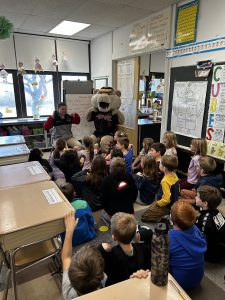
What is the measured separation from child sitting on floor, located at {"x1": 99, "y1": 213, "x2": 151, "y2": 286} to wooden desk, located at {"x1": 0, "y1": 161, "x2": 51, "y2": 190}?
62 centimetres

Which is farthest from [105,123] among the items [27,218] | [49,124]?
[27,218]

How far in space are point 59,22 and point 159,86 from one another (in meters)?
3.14

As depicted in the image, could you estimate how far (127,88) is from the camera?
4484mm

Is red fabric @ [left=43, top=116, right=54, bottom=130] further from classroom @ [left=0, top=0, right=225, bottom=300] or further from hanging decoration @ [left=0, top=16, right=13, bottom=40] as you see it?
hanging decoration @ [left=0, top=16, right=13, bottom=40]

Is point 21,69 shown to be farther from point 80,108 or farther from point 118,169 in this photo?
point 118,169

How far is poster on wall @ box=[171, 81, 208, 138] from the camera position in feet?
9.64

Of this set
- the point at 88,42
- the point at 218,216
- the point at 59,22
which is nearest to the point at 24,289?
the point at 218,216

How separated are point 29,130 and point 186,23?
3648 mm

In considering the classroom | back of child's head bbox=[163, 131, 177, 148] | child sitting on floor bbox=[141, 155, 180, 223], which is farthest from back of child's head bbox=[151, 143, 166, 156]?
child sitting on floor bbox=[141, 155, 180, 223]

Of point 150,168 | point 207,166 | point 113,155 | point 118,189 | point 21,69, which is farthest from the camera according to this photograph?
point 21,69

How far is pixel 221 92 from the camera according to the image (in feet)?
8.68

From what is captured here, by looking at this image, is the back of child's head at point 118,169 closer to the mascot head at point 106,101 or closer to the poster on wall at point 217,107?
the poster on wall at point 217,107

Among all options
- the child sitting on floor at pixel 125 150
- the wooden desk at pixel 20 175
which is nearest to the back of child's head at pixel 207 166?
the child sitting on floor at pixel 125 150

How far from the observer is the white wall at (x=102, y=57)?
483cm
